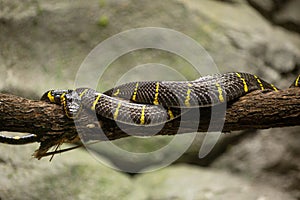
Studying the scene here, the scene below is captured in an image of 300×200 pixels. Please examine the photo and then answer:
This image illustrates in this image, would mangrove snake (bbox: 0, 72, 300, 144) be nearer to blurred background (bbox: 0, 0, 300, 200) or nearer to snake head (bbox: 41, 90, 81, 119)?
snake head (bbox: 41, 90, 81, 119)

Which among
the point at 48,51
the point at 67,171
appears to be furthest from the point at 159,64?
the point at 67,171

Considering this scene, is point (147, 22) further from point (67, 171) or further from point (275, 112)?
point (275, 112)

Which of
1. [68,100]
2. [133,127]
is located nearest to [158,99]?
[133,127]

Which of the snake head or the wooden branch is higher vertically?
the snake head

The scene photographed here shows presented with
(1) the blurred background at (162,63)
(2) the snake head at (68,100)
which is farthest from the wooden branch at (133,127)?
(1) the blurred background at (162,63)

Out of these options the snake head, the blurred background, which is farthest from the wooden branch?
the blurred background

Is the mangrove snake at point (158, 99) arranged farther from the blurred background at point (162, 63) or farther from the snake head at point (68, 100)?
the blurred background at point (162, 63)
